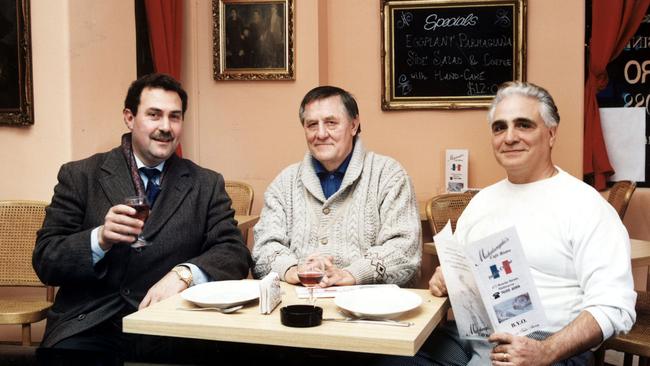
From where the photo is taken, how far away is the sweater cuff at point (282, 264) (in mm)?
2514

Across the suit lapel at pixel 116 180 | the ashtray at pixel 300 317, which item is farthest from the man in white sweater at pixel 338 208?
the ashtray at pixel 300 317

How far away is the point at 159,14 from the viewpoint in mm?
4711

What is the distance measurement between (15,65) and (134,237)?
1.91 metres

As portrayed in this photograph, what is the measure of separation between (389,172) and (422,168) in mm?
2374

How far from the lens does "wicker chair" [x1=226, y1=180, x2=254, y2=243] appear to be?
466 cm

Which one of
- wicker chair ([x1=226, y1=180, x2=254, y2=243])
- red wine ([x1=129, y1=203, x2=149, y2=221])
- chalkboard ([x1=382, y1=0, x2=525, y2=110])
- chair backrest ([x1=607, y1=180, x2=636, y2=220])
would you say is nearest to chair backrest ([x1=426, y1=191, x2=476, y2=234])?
chair backrest ([x1=607, y1=180, x2=636, y2=220])

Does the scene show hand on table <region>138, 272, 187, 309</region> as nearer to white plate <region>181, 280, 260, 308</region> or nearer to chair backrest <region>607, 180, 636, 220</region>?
white plate <region>181, 280, 260, 308</region>

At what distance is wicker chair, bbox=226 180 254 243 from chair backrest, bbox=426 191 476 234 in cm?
136

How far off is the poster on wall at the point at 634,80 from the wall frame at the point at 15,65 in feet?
12.5

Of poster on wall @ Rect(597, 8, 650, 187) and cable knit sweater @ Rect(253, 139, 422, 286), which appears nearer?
cable knit sweater @ Rect(253, 139, 422, 286)

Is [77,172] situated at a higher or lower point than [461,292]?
higher

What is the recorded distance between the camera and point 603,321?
73.0 inches

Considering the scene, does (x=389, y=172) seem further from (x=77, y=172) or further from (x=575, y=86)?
(x=575, y=86)

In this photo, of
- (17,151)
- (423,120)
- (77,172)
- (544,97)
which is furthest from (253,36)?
(544,97)
